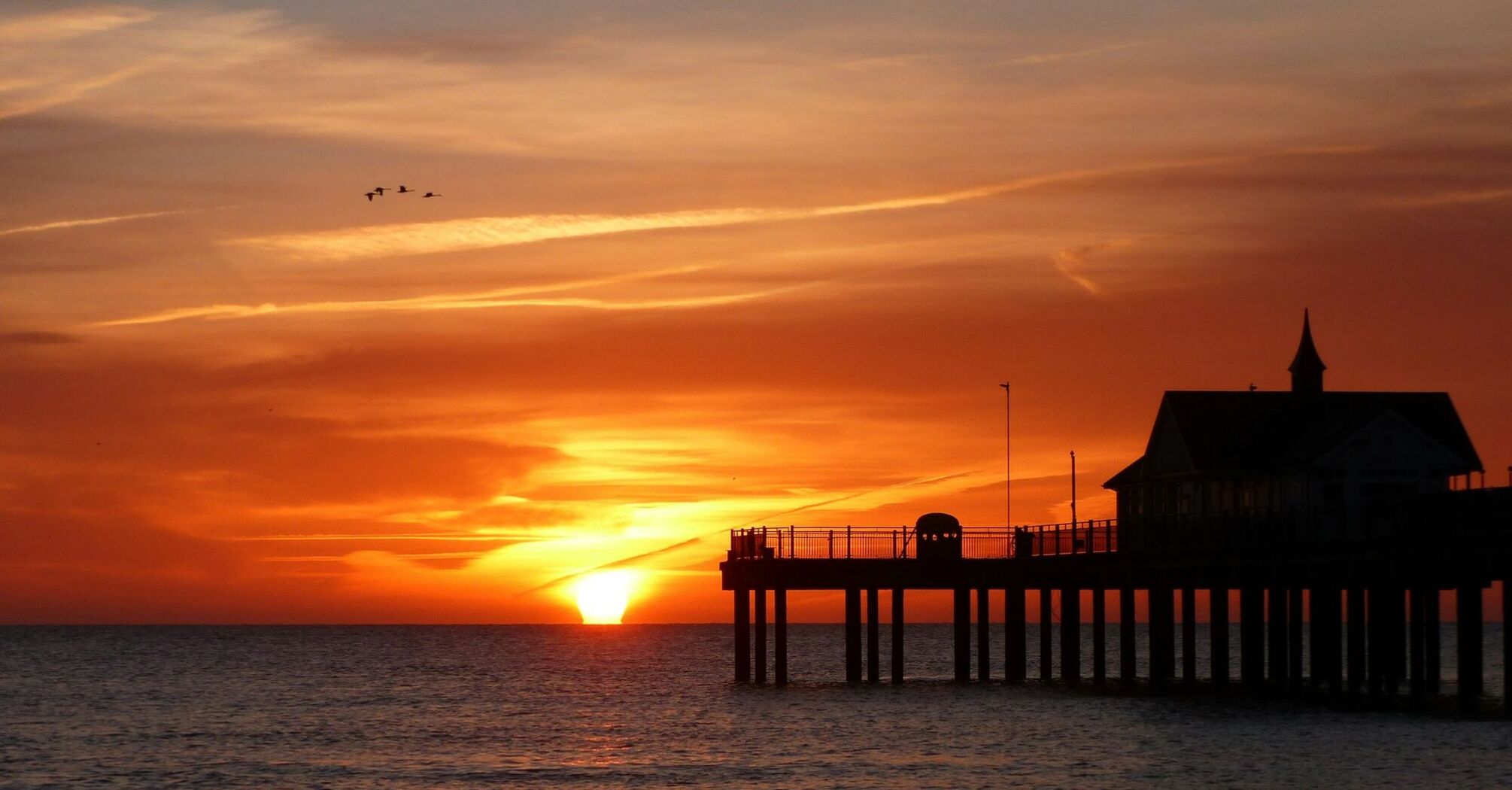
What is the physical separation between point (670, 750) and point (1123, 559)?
867 inches

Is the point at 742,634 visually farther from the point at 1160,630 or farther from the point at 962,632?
the point at 1160,630

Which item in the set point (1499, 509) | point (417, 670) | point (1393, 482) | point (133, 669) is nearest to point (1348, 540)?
point (1499, 509)

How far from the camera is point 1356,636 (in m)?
74.2

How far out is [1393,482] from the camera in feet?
244

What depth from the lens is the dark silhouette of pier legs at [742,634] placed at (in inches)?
3391

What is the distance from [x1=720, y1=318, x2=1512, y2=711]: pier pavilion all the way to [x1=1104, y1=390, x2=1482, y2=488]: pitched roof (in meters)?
0.09

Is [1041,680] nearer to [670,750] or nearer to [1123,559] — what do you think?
[1123,559]

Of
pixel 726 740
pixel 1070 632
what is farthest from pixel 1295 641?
pixel 726 740

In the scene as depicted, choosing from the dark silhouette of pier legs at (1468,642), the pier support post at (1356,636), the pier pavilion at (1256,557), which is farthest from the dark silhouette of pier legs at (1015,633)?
the dark silhouette of pier legs at (1468,642)

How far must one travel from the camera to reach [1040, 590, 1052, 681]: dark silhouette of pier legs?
8856cm

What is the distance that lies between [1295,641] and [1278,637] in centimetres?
140

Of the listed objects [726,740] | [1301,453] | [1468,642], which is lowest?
[726,740]

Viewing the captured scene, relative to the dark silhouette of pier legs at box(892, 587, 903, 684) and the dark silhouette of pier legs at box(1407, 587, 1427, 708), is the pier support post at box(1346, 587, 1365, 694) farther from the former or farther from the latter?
the dark silhouette of pier legs at box(892, 587, 903, 684)

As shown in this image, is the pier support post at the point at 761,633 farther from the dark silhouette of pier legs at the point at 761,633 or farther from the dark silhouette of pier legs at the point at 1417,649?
the dark silhouette of pier legs at the point at 1417,649
